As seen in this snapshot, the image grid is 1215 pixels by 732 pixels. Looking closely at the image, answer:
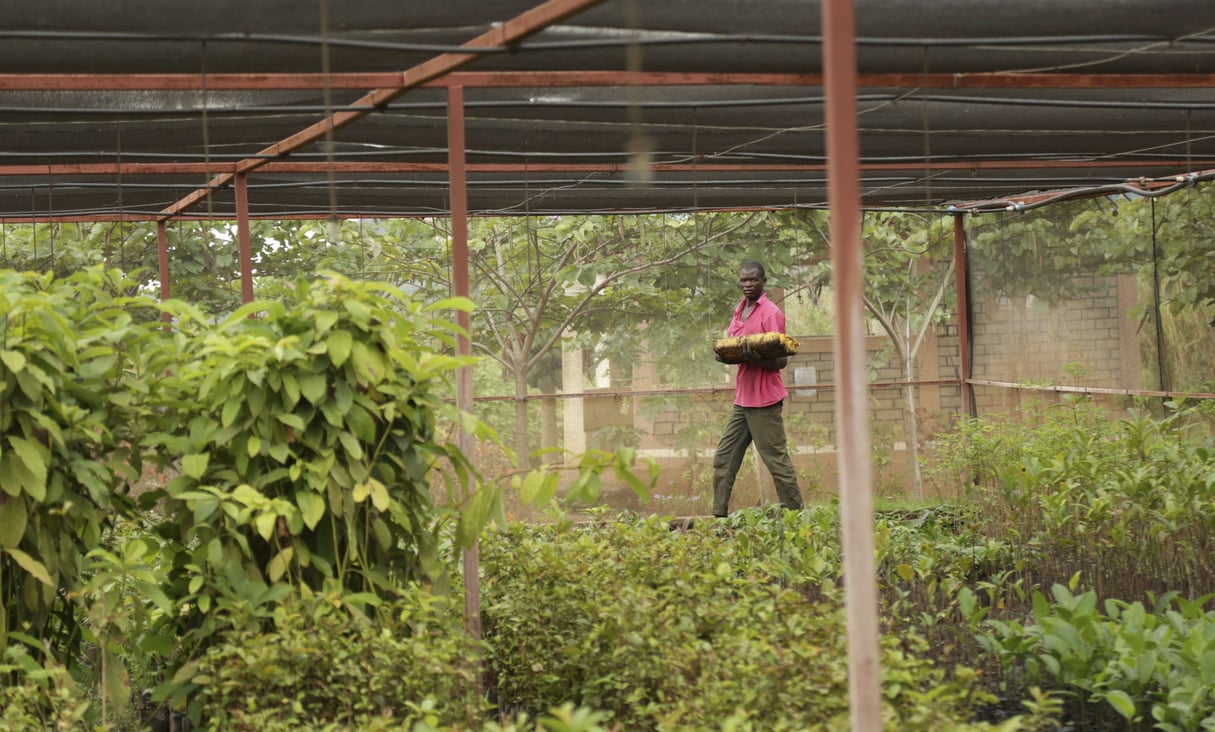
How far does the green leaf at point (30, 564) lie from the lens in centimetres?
402

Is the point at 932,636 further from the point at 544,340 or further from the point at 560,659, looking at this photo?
the point at 544,340

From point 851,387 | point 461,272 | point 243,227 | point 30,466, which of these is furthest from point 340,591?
point 243,227

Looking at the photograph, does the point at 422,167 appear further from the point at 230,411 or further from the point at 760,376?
the point at 230,411

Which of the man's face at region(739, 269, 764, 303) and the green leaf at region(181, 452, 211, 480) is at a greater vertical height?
the man's face at region(739, 269, 764, 303)

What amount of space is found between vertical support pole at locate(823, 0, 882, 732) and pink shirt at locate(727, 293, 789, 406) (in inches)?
225

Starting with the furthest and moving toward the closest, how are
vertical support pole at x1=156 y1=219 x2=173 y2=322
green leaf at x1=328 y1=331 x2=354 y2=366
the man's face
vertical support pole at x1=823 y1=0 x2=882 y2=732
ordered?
vertical support pole at x1=156 y1=219 x2=173 y2=322, the man's face, green leaf at x1=328 y1=331 x2=354 y2=366, vertical support pole at x1=823 y1=0 x2=882 y2=732

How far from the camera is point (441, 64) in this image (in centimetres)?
508

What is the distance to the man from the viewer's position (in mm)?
8594

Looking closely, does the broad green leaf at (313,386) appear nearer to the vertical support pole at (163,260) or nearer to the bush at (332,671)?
the bush at (332,671)

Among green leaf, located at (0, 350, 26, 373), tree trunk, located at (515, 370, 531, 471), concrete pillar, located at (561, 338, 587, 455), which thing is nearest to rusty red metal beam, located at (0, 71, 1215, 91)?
green leaf, located at (0, 350, 26, 373)

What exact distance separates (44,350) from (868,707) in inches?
108

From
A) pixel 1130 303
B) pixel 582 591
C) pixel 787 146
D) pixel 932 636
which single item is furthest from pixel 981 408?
pixel 582 591

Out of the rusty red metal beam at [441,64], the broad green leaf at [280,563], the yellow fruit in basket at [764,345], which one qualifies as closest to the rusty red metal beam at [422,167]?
the rusty red metal beam at [441,64]

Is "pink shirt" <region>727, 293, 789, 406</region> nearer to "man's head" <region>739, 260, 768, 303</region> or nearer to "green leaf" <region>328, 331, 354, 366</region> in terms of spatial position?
"man's head" <region>739, 260, 768, 303</region>
